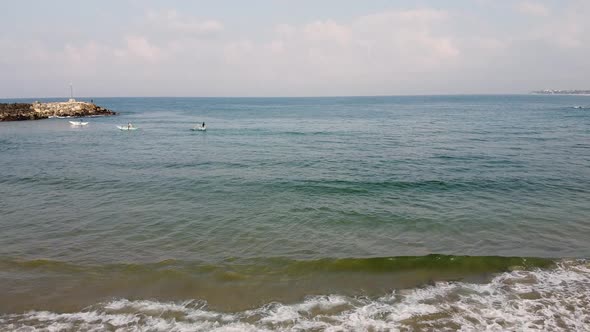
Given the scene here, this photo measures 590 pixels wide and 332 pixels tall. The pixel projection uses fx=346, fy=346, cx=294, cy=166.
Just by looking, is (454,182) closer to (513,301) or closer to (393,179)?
(393,179)

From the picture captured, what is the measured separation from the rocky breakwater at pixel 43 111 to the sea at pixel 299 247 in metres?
64.9

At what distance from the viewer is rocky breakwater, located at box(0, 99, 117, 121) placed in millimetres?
76312

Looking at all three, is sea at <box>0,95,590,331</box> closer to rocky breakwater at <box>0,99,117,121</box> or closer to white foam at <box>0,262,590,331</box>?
white foam at <box>0,262,590,331</box>

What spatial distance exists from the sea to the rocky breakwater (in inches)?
2556

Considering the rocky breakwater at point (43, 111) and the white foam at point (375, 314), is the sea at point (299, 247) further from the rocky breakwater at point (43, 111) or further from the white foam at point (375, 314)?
the rocky breakwater at point (43, 111)

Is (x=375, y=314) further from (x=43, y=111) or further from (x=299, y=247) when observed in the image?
(x=43, y=111)

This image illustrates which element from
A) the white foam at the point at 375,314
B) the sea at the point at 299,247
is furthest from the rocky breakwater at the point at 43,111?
the white foam at the point at 375,314

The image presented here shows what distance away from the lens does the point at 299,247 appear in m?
13.0

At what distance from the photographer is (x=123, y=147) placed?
37.9 metres

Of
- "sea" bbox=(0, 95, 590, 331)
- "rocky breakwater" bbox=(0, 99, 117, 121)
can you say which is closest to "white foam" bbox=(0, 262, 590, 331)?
"sea" bbox=(0, 95, 590, 331)

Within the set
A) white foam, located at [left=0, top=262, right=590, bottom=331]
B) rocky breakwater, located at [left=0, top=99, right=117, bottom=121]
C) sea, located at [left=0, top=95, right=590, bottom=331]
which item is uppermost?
rocky breakwater, located at [left=0, top=99, right=117, bottom=121]

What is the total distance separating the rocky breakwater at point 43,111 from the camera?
76312 mm

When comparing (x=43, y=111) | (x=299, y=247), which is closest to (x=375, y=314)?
(x=299, y=247)

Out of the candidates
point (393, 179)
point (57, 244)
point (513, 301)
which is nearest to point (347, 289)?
point (513, 301)
